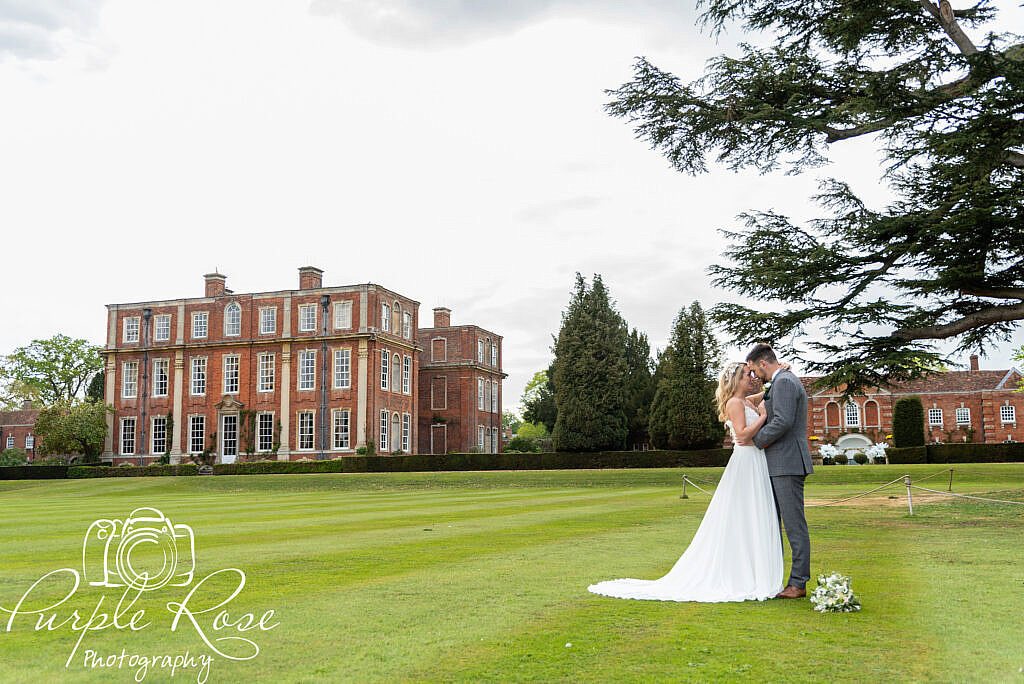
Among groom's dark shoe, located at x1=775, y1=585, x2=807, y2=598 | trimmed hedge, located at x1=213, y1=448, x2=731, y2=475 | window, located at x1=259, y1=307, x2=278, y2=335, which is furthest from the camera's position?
window, located at x1=259, y1=307, x2=278, y2=335

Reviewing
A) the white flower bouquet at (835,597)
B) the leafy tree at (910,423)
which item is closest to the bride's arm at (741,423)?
the white flower bouquet at (835,597)

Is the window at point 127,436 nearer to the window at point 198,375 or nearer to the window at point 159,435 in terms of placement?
the window at point 159,435

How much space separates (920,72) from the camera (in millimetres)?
17422

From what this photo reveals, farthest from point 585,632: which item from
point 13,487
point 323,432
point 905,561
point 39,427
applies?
point 39,427

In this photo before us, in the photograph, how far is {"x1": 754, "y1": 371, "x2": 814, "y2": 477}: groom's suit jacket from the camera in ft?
21.4

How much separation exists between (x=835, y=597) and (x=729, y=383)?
6.25 feet

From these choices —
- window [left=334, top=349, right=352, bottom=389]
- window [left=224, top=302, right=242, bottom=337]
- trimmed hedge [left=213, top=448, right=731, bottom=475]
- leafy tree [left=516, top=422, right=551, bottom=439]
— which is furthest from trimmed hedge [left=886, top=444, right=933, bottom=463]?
window [left=224, top=302, right=242, bottom=337]

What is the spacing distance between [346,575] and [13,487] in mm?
38667

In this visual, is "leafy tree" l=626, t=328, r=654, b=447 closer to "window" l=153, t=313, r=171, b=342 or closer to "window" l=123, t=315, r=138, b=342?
"window" l=153, t=313, r=171, b=342

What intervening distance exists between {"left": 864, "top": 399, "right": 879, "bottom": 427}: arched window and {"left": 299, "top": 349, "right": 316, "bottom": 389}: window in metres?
41.9

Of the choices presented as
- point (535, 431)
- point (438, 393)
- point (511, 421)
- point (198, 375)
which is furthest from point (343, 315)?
point (511, 421)

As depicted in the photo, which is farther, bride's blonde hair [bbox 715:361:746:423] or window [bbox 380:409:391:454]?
window [bbox 380:409:391:454]

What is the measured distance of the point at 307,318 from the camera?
52.3 meters

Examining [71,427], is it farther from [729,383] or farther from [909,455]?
[729,383]
